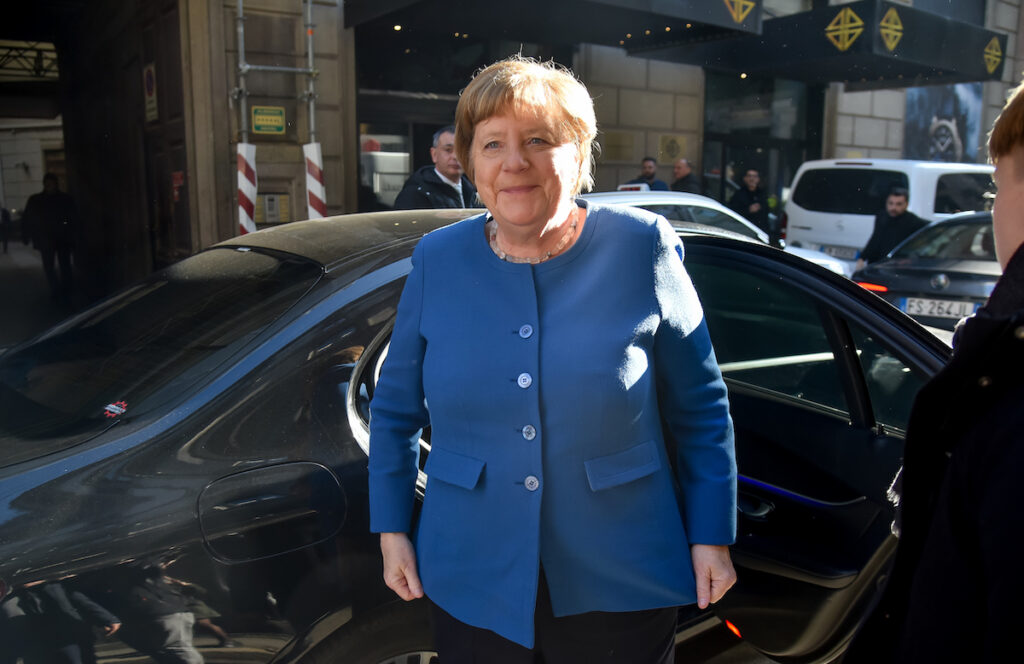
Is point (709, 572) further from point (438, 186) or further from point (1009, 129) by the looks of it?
point (438, 186)

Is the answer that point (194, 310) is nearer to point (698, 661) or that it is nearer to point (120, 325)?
point (120, 325)

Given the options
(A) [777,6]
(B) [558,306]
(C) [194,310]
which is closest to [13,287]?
(A) [777,6]

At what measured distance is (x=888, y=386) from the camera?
3.50m

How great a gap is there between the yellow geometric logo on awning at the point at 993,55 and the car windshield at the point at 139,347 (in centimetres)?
1397

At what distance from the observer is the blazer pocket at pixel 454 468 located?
1.52 m

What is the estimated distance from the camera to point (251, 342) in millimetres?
1864

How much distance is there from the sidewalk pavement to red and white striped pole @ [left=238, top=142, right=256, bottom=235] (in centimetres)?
178

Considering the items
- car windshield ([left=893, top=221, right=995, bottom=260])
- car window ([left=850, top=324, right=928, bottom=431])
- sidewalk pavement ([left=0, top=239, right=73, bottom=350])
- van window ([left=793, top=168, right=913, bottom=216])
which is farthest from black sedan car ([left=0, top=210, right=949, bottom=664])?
van window ([left=793, top=168, right=913, bottom=216])

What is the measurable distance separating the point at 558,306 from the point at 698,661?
1271mm

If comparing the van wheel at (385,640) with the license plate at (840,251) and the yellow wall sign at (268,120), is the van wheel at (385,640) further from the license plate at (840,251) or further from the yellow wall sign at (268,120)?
the license plate at (840,251)

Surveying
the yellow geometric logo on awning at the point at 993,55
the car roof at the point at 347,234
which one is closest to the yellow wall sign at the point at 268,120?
the car roof at the point at 347,234

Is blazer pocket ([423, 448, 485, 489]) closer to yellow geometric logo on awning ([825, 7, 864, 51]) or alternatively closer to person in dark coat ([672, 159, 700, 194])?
person in dark coat ([672, 159, 700, 194])

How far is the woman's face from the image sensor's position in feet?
5.05

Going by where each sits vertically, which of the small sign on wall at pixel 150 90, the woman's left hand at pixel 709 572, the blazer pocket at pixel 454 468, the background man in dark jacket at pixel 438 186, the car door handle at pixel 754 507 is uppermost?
the small sign on wall at pixel 150 90
